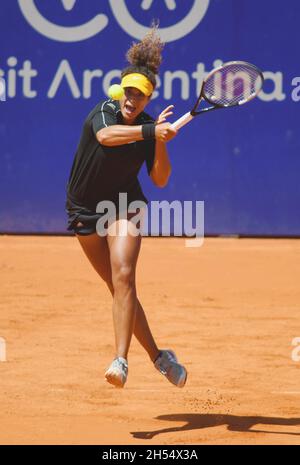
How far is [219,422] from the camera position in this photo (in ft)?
16.2

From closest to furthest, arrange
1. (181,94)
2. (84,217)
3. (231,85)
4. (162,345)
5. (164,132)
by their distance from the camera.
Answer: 1. (164,132)
2. (84,217)
3. (231,85)
4. (162,345)
5. (181,94)

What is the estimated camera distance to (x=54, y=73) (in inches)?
437

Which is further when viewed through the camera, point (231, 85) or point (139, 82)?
point (231, 85)

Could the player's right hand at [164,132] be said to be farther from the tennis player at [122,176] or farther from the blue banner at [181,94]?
the blue banner at [181,94]

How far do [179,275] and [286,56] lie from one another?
295 centimetres

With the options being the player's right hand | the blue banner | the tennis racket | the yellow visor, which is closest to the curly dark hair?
the yellow visor

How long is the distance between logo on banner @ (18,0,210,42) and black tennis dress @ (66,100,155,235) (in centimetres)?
602

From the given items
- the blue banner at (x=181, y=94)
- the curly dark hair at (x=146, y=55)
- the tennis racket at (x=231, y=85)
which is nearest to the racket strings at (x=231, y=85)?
the tennis racket at (x=231, y=85)

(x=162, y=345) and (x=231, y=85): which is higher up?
(x=231, y=85)

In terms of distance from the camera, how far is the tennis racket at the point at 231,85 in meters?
5.32

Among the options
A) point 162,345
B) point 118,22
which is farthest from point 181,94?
point 162,345

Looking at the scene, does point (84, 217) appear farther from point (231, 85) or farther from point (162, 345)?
point (162, 345)

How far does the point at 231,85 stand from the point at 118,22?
5.82 metres

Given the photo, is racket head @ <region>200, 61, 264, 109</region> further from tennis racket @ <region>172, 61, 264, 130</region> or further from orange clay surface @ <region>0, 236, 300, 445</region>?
orange clay surface @ <region>0, 236, 300, 445</region>
